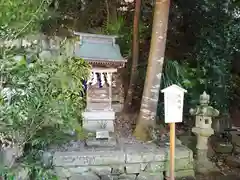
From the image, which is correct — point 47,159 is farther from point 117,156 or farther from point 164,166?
point 164,166

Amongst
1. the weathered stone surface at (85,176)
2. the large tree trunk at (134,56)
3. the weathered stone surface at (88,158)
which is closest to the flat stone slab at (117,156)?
the weathered stone surface at (88,158)

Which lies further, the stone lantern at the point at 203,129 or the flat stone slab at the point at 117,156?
the stone lantern at the point at 203,129

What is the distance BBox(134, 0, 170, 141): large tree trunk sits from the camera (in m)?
4.66

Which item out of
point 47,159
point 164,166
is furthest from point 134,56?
point 47,159

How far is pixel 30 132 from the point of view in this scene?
327 centimetres

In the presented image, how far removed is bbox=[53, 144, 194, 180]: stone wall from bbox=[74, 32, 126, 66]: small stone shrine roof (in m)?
1.33

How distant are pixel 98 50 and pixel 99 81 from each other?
511mm

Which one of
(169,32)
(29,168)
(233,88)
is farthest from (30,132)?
(233,88)

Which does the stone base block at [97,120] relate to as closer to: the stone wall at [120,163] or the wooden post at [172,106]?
the stone wall at [120,163]

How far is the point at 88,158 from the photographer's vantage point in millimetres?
4012

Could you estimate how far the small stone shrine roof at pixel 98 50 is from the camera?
15.1 feet

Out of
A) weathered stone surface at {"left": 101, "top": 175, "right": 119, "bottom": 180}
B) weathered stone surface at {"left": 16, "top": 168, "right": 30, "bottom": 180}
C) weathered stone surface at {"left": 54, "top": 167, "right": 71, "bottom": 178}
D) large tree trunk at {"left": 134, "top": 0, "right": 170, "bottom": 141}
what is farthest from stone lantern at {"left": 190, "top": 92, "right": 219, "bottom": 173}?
weathered stone surface at {"left": 16, "top": 168, "right": 30, "bottom": 180}

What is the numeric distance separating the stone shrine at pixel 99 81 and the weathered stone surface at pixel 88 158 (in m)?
0.56

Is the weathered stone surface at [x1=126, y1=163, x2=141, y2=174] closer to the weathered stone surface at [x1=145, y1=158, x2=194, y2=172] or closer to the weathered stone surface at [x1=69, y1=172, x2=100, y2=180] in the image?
the weathered stone surface at [x1=145, y1=158, x2=194, y2=172]
